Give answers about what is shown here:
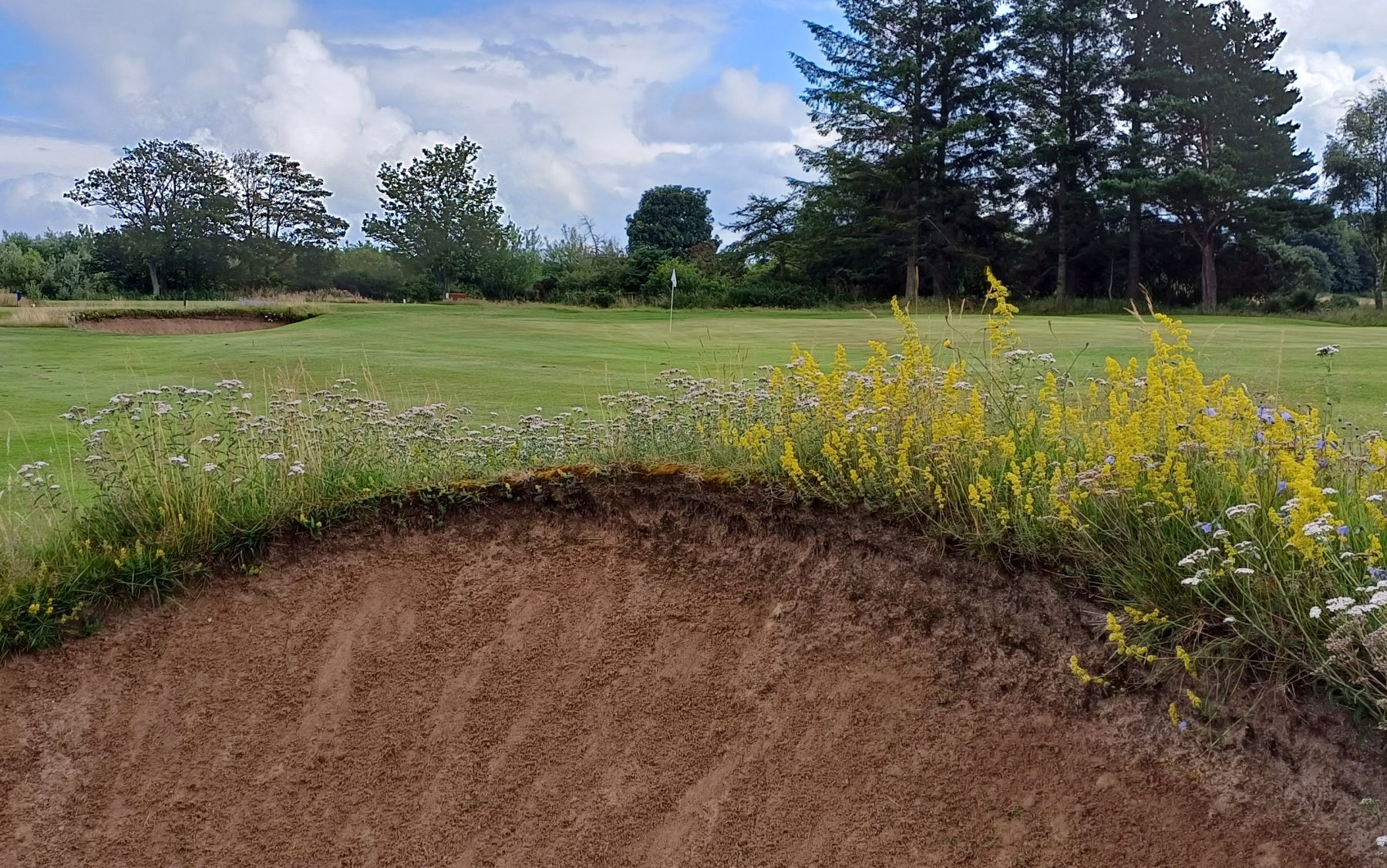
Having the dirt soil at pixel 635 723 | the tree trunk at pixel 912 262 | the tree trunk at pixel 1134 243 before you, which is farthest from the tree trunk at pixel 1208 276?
the dirt soil at pixel 635 723

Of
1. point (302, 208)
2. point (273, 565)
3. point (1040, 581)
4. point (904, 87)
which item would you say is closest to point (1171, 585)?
point (1040, 581)

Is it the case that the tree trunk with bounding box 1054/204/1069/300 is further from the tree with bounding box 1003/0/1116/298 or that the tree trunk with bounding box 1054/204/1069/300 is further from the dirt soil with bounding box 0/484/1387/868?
the dirt soil with bounding box 0/484/1387/868

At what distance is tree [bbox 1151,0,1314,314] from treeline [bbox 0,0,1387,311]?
0.26ft

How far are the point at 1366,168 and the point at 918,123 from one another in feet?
53.0

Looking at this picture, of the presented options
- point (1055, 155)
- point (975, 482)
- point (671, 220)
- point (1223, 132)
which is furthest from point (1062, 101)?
point (975, 482)

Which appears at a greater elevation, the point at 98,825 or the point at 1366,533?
the point at 1366,533

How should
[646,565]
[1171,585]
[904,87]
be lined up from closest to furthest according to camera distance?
1. [1171,585]
2. [646,565]
3. [904,87]

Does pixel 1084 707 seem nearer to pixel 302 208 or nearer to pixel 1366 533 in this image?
pixel 1366 533

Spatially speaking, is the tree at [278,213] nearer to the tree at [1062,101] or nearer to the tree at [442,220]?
the tree at [442,220]

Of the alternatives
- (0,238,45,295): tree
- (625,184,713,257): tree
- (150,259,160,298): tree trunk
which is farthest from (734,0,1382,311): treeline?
(0,238,45,295): tree

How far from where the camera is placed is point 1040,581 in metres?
3.97

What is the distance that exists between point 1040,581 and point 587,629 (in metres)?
Answer: 2.13

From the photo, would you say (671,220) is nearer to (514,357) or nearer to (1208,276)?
(1208,276)

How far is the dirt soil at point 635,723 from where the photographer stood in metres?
3.43
